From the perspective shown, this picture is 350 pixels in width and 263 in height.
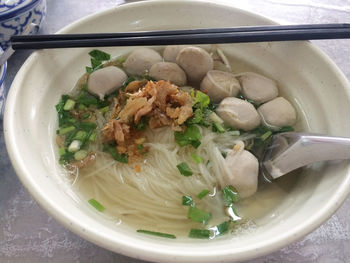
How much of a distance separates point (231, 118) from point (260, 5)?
1631 millimetres

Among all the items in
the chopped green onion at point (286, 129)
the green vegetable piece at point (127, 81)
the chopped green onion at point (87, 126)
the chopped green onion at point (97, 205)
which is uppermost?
the green vegetable piece at point (127, 81)

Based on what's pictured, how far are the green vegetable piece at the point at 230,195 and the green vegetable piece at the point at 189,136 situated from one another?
26cm

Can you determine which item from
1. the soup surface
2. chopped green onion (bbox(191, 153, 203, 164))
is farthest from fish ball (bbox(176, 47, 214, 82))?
chopped green onion (bbox(191, 153, 203, 164))

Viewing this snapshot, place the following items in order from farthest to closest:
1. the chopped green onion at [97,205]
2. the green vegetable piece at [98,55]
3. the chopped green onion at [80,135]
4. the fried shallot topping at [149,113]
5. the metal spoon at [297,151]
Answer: the green vegetable piece at [98,55] < the chopped green onion at [80,135] < the fried shallot topping at [149,113] < the chopped green onion at [97,205] < the metal spoon at [297,151]

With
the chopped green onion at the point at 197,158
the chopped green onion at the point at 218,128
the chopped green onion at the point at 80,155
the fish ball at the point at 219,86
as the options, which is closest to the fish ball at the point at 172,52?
the fish ball at the point at 219,86

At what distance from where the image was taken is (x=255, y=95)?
176 cm

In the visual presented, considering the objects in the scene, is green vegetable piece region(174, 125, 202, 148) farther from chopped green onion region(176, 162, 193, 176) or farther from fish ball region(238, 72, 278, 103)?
fish ball region(238, 72, 278, 103)

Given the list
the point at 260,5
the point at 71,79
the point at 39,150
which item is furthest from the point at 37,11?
the point at 260,5

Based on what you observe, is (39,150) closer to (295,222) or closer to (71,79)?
(71,79)

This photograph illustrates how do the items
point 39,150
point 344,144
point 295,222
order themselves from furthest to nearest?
1. point 39,150
2. point 344,144
3. point 295,222

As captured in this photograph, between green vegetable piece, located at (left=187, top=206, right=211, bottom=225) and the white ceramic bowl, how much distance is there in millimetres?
Result: 127

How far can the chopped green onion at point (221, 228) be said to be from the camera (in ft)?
4.46

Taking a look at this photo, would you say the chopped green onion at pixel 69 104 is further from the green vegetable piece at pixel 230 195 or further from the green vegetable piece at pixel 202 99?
the green vegetable piece at pixel 230 195

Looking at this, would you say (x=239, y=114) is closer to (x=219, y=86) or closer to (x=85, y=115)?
(x=219, y=86)
